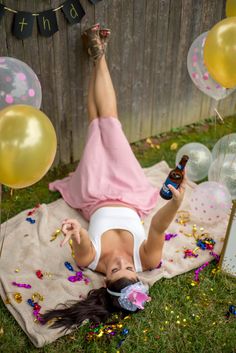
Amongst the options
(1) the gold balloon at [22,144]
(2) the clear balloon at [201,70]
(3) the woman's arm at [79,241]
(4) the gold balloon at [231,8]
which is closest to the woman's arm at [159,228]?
(3) the woman's arm at [79,241]

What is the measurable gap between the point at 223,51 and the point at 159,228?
1312 mm

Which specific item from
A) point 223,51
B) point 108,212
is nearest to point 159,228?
point 108,212

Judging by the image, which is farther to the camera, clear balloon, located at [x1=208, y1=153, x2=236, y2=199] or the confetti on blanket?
clear balloon, located at [x1=208, y1=153, x2=236, y2=199]

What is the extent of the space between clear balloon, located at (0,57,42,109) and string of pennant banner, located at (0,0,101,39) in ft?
2.87

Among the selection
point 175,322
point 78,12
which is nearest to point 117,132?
point 78,12

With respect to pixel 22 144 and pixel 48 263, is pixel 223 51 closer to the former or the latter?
pixel 22 144

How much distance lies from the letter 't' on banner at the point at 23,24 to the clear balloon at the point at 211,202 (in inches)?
74.6

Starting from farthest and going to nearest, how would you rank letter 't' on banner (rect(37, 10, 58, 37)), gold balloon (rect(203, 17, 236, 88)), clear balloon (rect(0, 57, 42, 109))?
letter 't' on banner (rect(37, 10, 58, 37))
gold balloon (rect(203, 17, 236, 88))
clear balloon (rect(0, 57, 42, 109))

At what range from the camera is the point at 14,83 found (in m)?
2.60

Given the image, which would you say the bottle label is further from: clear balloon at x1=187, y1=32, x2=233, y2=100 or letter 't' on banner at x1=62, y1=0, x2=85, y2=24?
letter 't' on banner at x1=62, y1=0, x2=85, y2=24

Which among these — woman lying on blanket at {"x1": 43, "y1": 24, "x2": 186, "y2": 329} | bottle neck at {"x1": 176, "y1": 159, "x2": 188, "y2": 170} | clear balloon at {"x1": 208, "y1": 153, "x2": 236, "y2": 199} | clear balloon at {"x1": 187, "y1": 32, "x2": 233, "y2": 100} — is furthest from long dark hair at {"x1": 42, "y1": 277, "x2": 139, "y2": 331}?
clear balloon at {"x1": 187, "y1": 32, "x2": 233, "y2": 100}

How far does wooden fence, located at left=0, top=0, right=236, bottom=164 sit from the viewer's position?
146 inches

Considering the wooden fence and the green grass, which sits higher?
the wooden fence

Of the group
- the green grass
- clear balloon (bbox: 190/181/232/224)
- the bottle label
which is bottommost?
the green grass
